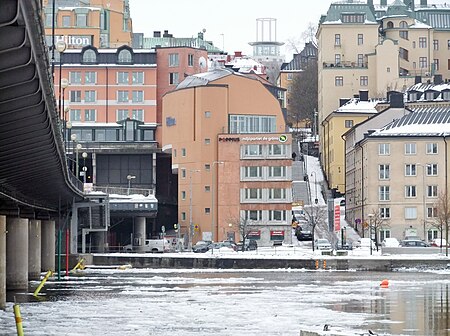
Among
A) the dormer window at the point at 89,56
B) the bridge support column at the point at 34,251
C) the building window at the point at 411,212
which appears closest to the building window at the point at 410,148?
the building window at the point at 411,212

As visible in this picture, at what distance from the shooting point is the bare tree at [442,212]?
11785cm

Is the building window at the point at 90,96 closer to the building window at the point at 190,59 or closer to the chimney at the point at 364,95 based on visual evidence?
the building window at the point at 190,59

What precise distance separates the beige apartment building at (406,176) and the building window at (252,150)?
11496 millimetres

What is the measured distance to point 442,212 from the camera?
123 m

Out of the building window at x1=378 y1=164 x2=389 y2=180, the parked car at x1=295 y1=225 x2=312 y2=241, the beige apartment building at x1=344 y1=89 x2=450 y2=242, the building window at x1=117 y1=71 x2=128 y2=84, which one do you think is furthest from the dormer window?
the building window at x1=378 y1=164 x2=389 y2=180

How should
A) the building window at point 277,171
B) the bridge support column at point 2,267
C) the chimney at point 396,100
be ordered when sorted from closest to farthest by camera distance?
the bridge support column at point 2,267 < the building window at point 277,171 < the chimney at point 396,100

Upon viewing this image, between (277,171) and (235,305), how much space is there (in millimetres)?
82939

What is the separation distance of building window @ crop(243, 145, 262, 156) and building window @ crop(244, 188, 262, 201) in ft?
12.5

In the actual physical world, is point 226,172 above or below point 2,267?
above

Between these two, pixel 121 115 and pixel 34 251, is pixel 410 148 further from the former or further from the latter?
pixel 34 251

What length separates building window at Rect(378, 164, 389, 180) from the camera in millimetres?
132875

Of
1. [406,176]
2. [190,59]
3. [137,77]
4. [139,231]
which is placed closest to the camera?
[139,231]

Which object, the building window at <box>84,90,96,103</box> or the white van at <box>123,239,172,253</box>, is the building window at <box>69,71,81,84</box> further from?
the white van at <box>123,239,172,253</box>

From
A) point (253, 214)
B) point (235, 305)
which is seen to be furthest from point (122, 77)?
point (235, 305)
